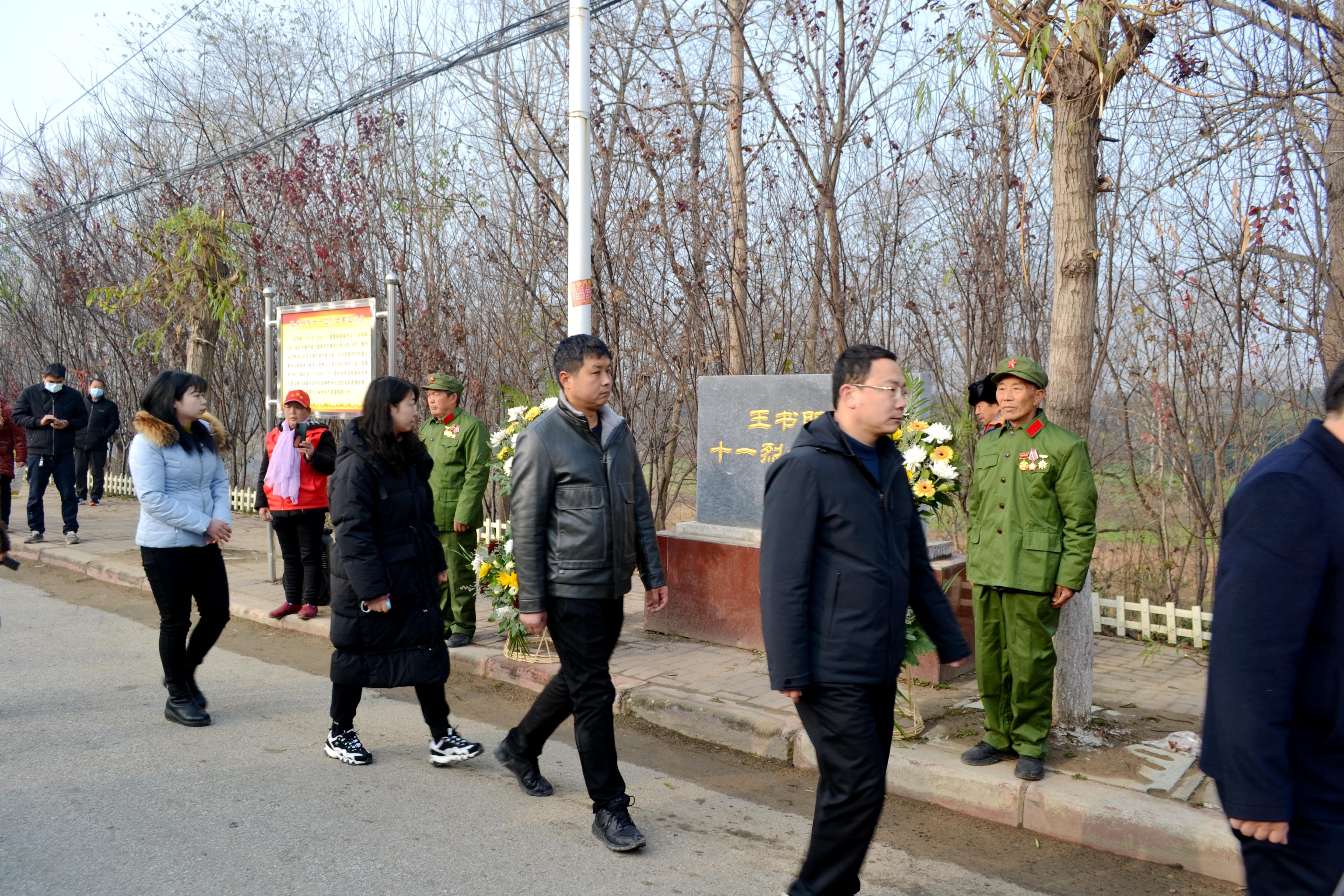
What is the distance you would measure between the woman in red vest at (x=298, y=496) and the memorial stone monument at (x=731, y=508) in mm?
2898

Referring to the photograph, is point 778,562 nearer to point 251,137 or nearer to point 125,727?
point 125,727

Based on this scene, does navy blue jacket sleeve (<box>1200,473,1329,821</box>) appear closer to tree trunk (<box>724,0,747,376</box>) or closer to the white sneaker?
the white sneaker

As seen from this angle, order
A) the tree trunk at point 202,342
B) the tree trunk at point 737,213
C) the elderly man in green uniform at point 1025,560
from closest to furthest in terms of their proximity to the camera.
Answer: the elderly man in green uniform at point 1025,560 < the tree trunk at point 737,213 < the tree trunk at point 202,342

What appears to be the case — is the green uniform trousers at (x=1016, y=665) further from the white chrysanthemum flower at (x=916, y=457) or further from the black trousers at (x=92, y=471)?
the black trousers at (x=92, y=471)

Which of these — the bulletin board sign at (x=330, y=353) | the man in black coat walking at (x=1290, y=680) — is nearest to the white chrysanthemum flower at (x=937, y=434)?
the man in black coat walking at (x=1290, y=680)

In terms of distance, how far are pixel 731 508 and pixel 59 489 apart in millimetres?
9050

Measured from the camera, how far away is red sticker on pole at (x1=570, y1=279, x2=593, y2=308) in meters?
7.51

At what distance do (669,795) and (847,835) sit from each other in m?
1.92

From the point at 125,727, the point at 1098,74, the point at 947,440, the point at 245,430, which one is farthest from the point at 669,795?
the point at 245,430

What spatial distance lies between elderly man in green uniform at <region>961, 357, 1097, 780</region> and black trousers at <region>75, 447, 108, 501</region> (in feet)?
51.7

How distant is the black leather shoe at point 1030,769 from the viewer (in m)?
4.57

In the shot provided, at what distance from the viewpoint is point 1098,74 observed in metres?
5.25

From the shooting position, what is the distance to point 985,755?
15.9ft

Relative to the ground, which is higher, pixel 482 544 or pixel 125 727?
pixel 482 544
